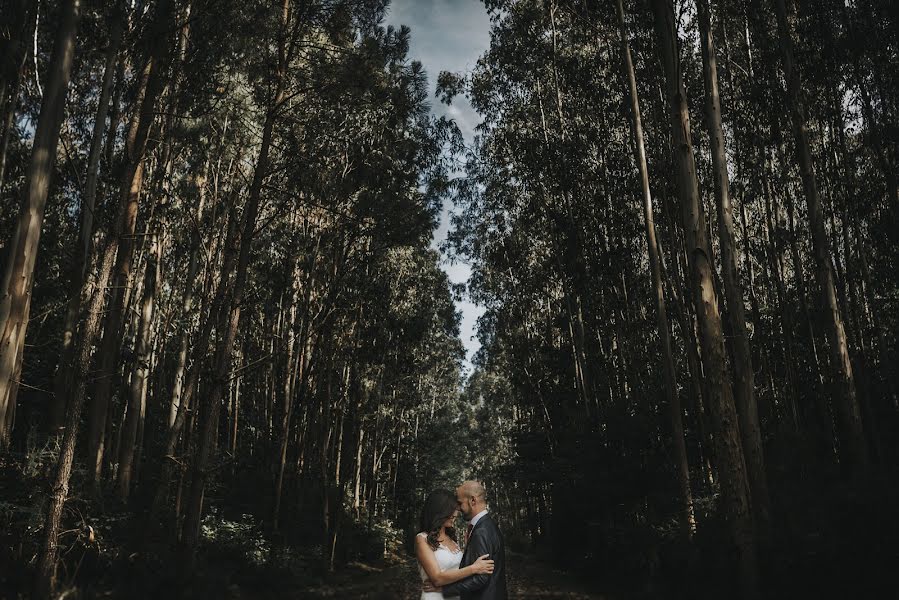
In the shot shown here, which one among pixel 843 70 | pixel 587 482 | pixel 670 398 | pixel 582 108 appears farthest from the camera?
pixel 582 108

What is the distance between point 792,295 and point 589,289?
9.35m

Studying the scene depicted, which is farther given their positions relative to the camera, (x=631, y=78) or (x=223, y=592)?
(x=631, y=78)

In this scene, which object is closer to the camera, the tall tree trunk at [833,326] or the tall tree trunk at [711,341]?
the tall tree trunk at [711,341]

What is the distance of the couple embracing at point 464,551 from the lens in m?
3.31

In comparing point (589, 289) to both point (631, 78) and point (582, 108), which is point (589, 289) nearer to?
point (582, 108)

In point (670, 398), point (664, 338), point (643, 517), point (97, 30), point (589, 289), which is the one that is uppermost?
point (97, 30)

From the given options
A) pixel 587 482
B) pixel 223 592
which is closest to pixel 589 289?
pixel 587 482

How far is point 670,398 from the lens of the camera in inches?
394

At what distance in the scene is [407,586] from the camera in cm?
1312

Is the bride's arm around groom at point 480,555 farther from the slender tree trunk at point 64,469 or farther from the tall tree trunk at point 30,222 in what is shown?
the tall tree trunk at point 30,222

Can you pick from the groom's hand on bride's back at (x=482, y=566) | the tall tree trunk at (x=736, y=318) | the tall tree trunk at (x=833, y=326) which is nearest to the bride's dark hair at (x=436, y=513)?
the groom's hand on bride's back at (x=482, y=566)

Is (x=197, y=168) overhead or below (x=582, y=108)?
below

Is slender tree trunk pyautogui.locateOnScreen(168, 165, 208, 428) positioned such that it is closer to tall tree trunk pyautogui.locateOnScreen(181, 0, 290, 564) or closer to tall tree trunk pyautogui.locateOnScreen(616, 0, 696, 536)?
tall tree trunk pyautogui.locateOnScreen(181, 0, 290, 564)

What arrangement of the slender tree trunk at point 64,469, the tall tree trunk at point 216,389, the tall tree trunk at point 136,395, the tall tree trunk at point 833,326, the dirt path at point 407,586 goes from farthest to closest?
1. the dirt path at point 407,586
2. the tall tree trunk at point 136,395
3. the tall tree trunk at point 833,326
4. the tall tree trunk at point 216,389
5. the slender tree trunk at point 64,469
